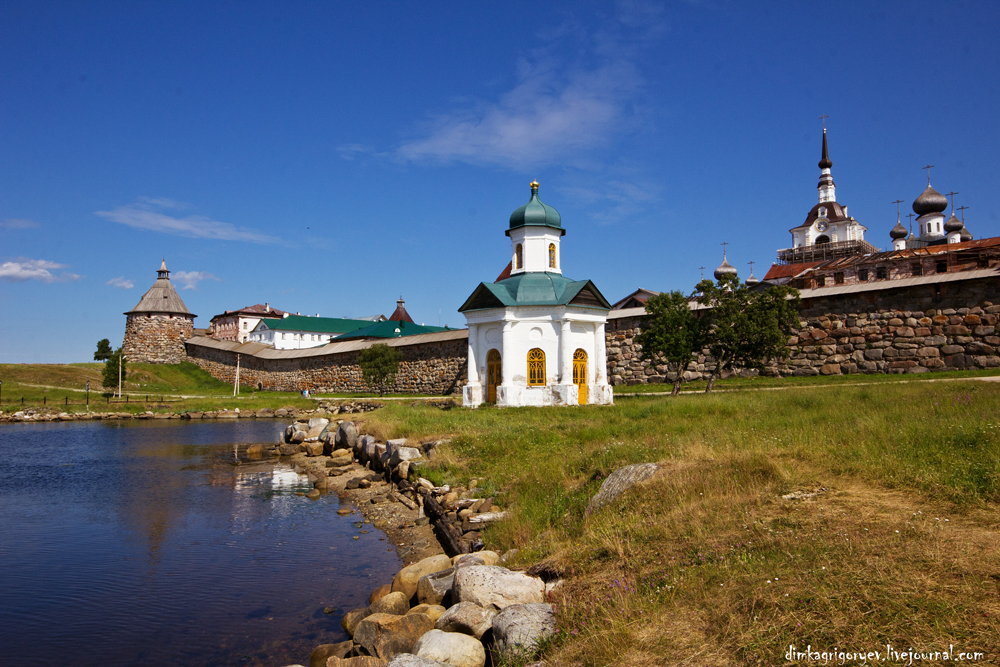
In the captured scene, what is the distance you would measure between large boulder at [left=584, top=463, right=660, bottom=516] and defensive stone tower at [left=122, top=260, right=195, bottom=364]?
61.7m

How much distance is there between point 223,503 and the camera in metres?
14.4

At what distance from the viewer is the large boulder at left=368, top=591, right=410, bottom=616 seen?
6873 millimetres

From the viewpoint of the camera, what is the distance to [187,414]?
1426 inches

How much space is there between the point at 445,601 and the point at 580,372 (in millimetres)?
16015

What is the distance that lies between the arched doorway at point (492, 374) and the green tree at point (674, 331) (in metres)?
5.37

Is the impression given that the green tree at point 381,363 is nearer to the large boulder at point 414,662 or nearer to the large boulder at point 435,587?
the large boulder at point 435,587

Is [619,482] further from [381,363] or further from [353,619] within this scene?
[381,363]

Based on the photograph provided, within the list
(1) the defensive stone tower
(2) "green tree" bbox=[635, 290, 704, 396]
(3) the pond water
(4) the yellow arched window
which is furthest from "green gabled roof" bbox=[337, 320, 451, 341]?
(3) the pond water

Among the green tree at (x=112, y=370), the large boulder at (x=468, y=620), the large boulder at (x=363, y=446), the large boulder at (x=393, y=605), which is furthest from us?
the green tree at (x=112, y=370)

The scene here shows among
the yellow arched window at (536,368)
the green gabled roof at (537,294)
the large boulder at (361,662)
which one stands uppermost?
the green gabled roof at (537,294)

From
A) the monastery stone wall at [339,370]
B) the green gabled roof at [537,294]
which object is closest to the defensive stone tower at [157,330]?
the monastery stone wall at [339,370]

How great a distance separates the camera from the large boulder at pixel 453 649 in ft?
17.3

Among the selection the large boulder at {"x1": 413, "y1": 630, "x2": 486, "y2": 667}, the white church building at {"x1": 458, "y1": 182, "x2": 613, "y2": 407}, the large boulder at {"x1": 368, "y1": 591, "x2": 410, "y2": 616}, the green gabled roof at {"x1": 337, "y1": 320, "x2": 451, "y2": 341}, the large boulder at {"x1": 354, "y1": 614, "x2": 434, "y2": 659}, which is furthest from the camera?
the green gabled roof at {"x1": 337, "y1": 320, "x2": 451, "y2": 341}

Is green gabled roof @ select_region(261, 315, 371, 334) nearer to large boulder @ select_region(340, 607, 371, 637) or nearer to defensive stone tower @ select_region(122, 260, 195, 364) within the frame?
defensive stone tower @ select_region(122, 260, 195, 364)
